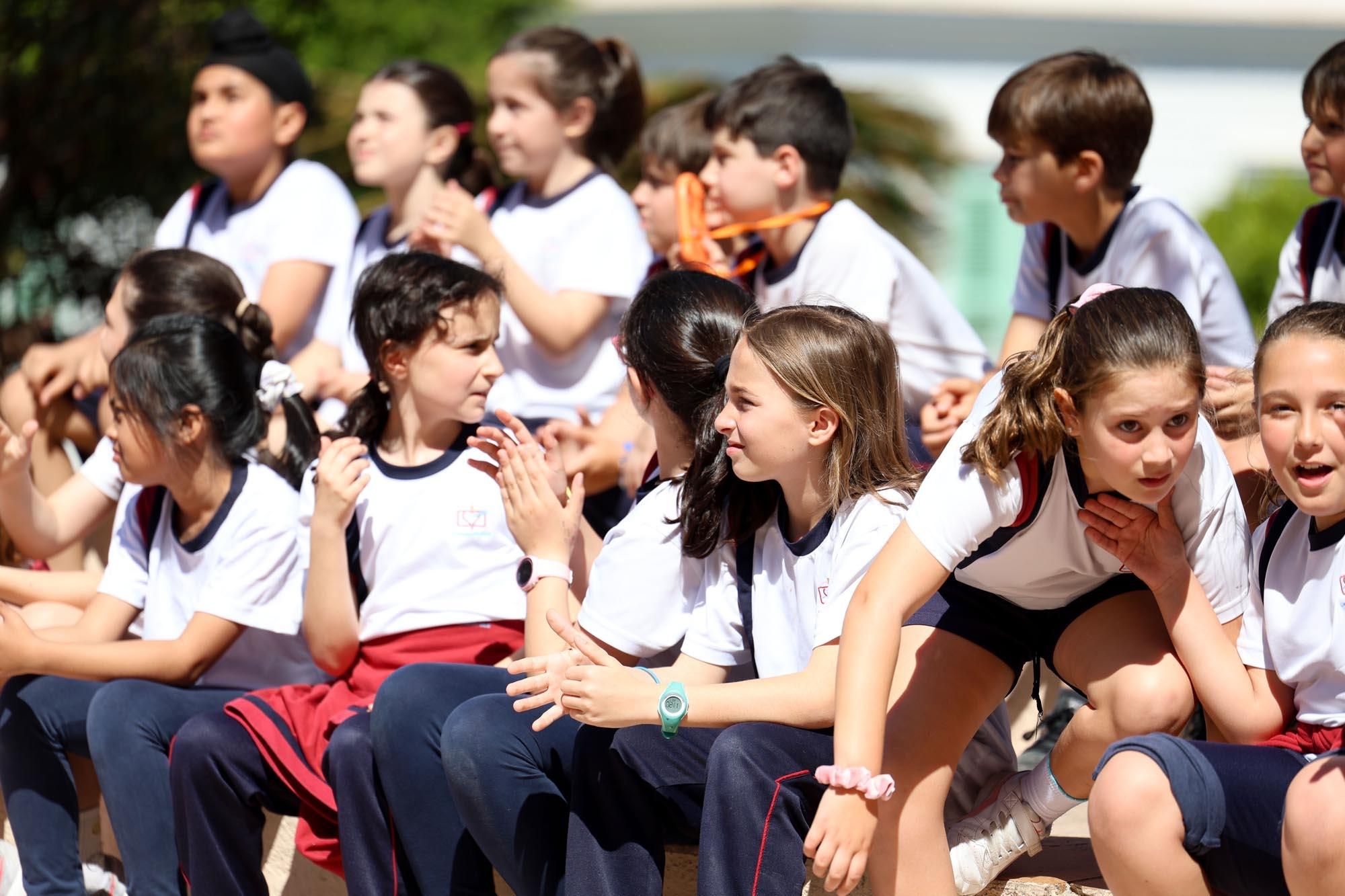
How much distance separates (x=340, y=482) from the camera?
325 cm

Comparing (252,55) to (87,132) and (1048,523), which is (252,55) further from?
(1048,523)

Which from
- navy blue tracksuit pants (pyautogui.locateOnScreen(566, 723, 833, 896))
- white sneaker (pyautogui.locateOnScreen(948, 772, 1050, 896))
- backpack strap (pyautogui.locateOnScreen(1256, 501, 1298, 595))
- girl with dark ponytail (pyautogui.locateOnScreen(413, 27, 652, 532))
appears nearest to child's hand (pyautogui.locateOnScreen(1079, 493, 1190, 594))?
backpack strap (pyautogui.locateOnScreen(1256, 501, 1298, 595))

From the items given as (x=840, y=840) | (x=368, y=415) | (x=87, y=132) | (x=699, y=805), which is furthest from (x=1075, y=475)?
(x=87, y=132)

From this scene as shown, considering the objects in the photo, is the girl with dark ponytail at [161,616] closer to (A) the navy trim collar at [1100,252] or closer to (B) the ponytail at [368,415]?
(B) the ponytail at [368,415]

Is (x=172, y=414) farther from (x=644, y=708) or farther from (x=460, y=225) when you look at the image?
(x=644, y=708)

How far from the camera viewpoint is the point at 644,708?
2.52 m

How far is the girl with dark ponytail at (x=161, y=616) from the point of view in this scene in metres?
3.25

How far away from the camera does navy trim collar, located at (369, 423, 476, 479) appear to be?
134 inches

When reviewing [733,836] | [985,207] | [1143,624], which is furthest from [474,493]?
[985,207]

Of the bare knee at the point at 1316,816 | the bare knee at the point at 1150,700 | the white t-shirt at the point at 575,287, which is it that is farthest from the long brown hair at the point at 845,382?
the white t-shirt at the point at 575,287

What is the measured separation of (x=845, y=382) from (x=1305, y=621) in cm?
86

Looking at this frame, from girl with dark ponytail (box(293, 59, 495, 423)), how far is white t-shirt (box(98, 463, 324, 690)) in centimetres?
112

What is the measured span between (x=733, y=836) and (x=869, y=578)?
1.55 ft

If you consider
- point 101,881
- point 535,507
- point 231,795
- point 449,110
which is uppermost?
point 449,110
